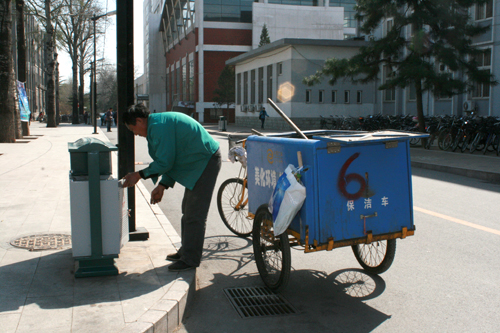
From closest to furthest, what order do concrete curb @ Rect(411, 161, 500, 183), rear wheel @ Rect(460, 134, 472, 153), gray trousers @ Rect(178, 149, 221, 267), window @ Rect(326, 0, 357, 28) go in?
gray trousers @ Rect(178, 149, 221, 267) → concrete curb @ Rect(411, 161, 500, 183) → rear wheel @ Rect(460, 134, 472, 153) → window @ Rect(326, 0, 357, 28)

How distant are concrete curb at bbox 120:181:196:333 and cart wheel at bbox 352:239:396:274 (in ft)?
5.53

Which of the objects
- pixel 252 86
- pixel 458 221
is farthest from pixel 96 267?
pixel 252 86

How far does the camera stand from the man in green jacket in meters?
4.32

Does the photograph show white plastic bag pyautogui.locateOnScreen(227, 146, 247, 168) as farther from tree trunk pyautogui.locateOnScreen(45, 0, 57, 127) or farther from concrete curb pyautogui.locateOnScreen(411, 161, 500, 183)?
tree trunk pyautogui.locateOnScreen(45, 0, 57, 127)

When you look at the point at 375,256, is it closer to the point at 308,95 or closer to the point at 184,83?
the point at 308,95

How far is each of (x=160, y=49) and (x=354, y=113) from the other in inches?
2387

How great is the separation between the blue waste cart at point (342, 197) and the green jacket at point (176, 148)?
25.9 inches

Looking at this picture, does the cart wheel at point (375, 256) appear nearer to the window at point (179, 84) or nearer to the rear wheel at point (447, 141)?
the rear wheel at point (447, 141)

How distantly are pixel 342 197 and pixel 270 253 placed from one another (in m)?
0.91

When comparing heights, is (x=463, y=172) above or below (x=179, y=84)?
below

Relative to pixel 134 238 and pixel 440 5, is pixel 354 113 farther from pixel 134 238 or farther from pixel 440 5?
pixel 134 238

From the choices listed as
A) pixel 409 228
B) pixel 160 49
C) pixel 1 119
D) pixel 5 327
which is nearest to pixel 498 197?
pixel 409 228

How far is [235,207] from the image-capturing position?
21.1 feet

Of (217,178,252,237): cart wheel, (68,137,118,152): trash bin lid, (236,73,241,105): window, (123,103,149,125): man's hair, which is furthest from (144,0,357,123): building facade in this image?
(68,137,118,152): trash bin lid
